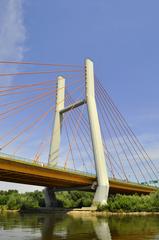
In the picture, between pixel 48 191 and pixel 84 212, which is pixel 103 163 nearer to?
pixel 84 212

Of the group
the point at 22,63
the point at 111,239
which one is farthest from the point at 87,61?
the point at 111,239

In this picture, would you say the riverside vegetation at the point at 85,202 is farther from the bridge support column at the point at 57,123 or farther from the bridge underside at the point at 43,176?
the bridge support column at the point at 57,123

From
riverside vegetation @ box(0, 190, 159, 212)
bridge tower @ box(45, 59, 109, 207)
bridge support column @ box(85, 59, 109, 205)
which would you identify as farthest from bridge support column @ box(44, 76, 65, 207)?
riverside vegetation @ box(0, 190, 159, 212)

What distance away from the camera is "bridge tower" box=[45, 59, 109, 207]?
5309 cm

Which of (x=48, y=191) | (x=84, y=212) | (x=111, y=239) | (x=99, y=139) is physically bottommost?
(x=111, y=239)

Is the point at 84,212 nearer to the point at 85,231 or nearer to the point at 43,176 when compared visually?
the point at 43,176

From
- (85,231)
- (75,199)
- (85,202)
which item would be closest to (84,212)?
(85,202)

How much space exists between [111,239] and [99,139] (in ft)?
107

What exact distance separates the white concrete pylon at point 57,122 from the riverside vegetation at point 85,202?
11421mm

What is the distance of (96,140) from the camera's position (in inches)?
2080

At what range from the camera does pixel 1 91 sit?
3941 cm

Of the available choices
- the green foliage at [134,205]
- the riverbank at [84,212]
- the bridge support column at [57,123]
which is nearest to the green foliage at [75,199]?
the riverbank at [84,212]

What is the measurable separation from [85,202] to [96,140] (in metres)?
22.6

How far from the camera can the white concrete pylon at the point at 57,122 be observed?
2293 inches
